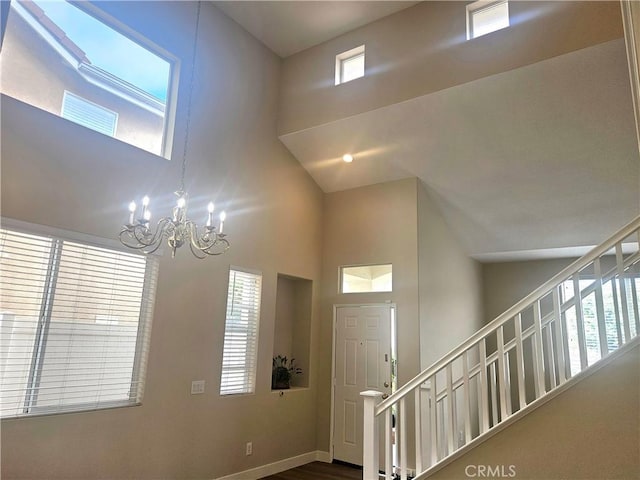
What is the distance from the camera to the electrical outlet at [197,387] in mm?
4410

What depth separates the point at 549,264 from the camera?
7.25m

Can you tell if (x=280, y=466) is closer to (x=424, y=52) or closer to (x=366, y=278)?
(x=366, y=278)

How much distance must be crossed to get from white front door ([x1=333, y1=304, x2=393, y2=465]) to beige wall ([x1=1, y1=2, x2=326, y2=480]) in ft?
1.22

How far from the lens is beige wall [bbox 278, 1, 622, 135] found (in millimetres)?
4012

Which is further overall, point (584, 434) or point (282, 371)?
point (282, 371)

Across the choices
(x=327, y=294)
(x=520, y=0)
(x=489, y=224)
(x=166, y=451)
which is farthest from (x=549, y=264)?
(x=166, y=451)

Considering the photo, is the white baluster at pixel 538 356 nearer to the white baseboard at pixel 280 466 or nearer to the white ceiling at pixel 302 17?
the white baseboard at pixel 280 466

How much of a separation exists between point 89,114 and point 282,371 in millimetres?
3800

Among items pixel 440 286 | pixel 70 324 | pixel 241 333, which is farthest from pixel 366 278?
pixel 70 324

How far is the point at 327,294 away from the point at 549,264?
13.0 feet

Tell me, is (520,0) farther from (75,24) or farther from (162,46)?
(75,24)

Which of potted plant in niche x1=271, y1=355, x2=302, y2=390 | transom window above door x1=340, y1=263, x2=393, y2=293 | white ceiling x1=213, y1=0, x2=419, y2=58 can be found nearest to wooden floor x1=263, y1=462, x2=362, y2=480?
potted plant in niche x1=271, y1=355, x2=302, y2=390

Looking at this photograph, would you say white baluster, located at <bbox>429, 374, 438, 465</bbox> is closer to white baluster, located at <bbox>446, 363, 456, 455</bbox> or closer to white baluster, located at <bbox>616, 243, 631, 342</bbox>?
white baluster, located at <bbox>446, 363, 456, 455</bbox>

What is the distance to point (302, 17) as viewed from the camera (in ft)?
17.4
